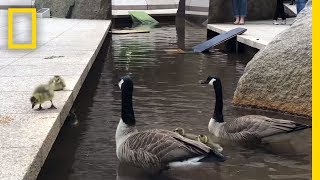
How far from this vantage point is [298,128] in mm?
5723

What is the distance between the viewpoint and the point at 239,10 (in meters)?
18.5

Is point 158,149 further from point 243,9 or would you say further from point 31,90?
point 243,9

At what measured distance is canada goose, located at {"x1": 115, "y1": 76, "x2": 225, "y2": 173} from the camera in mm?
4668

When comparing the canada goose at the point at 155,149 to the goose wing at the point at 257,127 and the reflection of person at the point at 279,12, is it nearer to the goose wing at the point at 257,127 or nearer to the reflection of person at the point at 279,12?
the goose wing at the point at 257,127

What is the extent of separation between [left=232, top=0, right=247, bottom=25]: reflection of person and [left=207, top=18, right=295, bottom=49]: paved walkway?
309 mm

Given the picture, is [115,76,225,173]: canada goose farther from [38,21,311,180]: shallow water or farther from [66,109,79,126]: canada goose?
[66,109,79,126]: canada goose

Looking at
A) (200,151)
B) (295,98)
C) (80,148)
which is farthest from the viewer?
Result: (295,98)

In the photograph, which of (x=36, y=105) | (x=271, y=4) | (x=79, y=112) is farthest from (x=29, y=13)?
(x=36, y=105)

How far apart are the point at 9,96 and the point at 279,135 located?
149 inches

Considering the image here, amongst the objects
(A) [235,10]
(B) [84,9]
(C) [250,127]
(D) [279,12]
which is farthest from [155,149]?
(B) [84,9]

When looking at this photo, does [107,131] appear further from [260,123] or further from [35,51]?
[35,51]

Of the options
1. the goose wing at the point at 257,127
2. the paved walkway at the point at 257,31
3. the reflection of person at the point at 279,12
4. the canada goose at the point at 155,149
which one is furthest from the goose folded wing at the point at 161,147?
the reflection of person at the point at 279,12

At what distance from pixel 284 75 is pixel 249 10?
1301 cm

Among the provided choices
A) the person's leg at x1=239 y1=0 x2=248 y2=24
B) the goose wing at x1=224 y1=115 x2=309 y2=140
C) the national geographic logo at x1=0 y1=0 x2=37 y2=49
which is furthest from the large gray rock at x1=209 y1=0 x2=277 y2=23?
the goose wing at x1=224 y1=115 x2=309 y2=140
